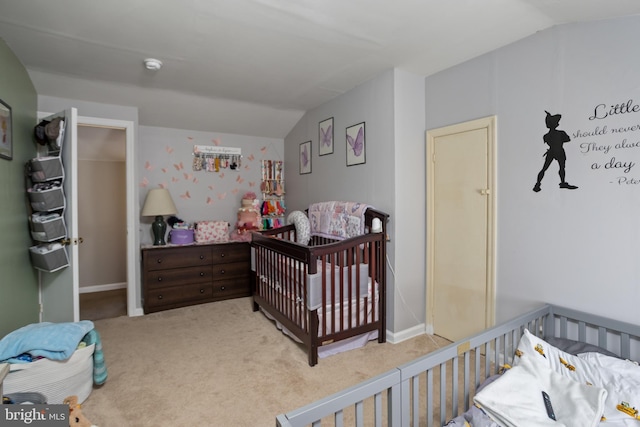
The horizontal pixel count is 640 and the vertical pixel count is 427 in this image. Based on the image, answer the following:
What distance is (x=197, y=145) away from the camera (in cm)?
400

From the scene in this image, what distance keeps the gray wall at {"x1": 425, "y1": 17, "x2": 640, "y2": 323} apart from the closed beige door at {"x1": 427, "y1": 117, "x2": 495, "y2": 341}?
9 centimetres

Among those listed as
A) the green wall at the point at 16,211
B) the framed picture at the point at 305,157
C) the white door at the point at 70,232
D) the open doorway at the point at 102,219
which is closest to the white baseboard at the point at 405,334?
the framed picture at the point at 305,157

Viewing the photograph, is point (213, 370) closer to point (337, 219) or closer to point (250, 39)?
point (337, 219)

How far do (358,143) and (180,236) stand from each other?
230 cm

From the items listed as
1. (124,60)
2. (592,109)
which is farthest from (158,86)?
(592,109)

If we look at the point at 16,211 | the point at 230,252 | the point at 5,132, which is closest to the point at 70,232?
the point at 16,211

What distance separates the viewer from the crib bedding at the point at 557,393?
121cm

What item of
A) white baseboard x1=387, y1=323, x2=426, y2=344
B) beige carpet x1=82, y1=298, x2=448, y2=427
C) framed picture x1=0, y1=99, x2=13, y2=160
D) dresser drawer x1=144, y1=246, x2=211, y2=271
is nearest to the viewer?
beige carpet x1=82, y1=298, x2=448, y2=427

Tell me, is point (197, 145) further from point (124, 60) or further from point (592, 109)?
point (592, 109)

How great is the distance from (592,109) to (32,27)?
3.34m

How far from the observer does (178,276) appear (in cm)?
348

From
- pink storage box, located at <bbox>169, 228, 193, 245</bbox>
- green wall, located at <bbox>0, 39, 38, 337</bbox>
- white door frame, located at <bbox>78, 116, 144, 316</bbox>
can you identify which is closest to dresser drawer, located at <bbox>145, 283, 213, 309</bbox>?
white door frame, located at <bbox>78, 116, 144, 316</bbox>

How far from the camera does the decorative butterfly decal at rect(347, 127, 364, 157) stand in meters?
2.96

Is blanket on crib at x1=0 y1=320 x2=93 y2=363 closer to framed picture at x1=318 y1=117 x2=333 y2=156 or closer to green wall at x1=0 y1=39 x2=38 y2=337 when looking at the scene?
green wall at x1=0 y1=39 x2=38 y2=337
